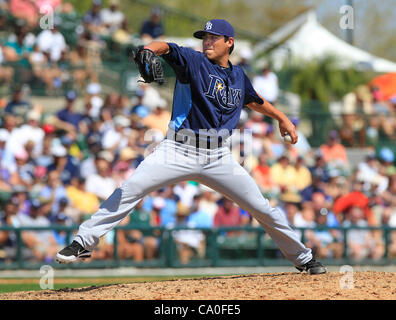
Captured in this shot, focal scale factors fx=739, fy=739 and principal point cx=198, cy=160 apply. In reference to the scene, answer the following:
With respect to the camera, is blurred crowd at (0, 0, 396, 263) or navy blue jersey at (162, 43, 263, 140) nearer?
navy blue jersey at (162, 43, 263, 140)

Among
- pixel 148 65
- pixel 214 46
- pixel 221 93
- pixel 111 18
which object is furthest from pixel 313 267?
pixel 111 18

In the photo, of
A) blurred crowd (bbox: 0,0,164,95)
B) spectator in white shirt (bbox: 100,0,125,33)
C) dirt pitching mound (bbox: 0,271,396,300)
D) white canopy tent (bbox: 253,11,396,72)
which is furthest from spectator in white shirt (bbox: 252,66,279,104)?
dirt pitching mound (bbox: 0,271,396,300)

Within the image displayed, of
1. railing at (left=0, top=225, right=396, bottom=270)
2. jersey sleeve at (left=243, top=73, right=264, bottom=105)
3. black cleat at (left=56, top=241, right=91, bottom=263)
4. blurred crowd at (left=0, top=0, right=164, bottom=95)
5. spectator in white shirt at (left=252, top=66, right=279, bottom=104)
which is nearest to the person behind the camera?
black cleat at (left=56, top=241, right=91, bottom=263)

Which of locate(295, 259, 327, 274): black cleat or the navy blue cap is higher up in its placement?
the navy blue cap

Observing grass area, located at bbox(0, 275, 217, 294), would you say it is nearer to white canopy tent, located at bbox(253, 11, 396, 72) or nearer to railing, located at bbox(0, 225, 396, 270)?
railing, located at bbox(0, 225, 396, 270)

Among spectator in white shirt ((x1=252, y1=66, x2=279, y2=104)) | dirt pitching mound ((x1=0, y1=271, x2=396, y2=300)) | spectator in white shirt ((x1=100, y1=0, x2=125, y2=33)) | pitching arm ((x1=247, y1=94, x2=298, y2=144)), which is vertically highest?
spectator in white shirt ((x1=100, y1=0, x2=125, y2=33))

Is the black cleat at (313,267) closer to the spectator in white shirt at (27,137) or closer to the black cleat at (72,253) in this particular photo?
the black cleat at (72,253)

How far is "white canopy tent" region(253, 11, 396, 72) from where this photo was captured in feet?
67.1

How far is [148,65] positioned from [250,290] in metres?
2.11

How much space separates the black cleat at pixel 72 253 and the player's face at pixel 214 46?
6.25 feet

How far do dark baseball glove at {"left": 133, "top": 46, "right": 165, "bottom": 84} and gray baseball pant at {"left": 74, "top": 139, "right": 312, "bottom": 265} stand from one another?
84 cm

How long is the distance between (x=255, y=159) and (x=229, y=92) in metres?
7.55

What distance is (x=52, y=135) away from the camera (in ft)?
43.1

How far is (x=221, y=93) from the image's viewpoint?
6164 millimetres
